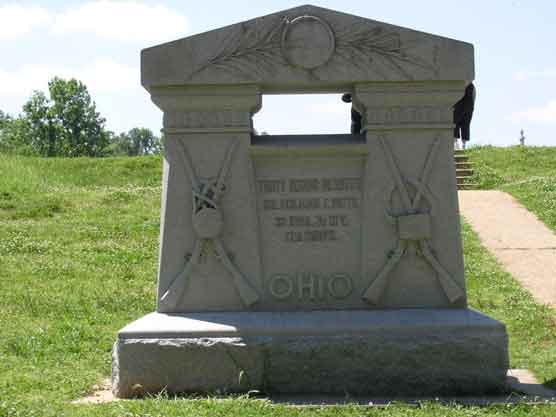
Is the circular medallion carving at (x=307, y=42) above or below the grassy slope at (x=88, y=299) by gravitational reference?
above

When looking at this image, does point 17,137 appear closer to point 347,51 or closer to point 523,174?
point 523,174

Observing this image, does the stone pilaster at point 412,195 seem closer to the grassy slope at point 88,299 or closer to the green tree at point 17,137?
the grassy slope at point 88,299

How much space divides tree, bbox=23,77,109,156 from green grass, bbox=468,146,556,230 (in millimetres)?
46214

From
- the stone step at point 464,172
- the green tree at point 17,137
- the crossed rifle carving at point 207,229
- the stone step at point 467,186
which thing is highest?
the green tree at point 17,137

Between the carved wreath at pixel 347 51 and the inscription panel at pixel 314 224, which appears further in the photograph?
the inscription panel at pixel 314 224

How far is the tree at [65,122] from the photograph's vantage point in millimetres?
62469

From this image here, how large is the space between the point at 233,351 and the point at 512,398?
6.27ft

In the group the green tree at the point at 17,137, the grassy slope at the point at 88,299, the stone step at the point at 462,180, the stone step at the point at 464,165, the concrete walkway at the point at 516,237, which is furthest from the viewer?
the green tree at the point at 17,137

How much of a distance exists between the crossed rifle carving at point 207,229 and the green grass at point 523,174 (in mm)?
8958

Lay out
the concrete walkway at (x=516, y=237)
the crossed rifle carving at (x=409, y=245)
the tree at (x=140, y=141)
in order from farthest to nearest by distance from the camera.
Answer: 1. the tree at (x=140, y=141)
2. the concrete walkway at (x=516, y=237)
3. the crossed rifle carving at (x=409, y=245)

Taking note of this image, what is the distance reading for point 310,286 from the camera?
19.1 ft

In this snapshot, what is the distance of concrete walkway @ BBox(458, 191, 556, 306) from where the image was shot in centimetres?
1054

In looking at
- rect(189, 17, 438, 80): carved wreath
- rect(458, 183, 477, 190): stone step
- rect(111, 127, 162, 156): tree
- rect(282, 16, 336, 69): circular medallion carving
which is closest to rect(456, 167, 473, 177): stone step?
rect(458, 183, 477, 190): stone step

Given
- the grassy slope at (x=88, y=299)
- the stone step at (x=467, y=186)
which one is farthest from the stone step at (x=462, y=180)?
the grassy slope at (x=88, y=299)
